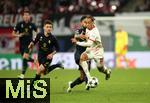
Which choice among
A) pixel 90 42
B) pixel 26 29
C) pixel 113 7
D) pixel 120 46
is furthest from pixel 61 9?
pixel 90 42

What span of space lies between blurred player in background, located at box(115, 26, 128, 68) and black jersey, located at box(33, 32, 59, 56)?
11215 mm

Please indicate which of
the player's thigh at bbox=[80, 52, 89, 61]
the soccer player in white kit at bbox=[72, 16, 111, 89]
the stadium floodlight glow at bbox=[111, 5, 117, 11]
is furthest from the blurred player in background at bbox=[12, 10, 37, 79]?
the stadium floodlight glow at bbox=[111, 5, 117, 11]

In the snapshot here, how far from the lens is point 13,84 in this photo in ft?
40.4

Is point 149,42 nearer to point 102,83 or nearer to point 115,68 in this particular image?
point 115,68

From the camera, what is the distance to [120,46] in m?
26.7

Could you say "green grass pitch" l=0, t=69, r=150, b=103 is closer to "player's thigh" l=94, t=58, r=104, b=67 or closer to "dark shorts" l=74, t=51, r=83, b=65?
"player's thigh" l=94, t=58, r=104, b=67

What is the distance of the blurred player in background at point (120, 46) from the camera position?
2661cm

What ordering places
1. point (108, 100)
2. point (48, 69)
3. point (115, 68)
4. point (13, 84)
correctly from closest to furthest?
point (13, 84) < point (108, 100) < point (48, 69) < point (115, 68)

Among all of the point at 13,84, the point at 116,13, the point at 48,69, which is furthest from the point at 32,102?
→ the point at 116,13

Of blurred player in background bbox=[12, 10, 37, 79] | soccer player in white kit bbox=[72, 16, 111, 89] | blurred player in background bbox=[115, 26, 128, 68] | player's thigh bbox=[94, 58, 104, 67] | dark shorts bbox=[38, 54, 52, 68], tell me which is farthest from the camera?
blurred player in background bbox=[115, 26, 128, 68]

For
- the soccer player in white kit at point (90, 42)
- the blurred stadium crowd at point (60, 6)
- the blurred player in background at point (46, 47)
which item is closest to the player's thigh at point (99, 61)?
the soccer player in white kit at point (90, 42)

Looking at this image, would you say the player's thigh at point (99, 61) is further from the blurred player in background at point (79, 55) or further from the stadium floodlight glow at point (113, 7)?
the stadium floodlight glow at point (113, 7)

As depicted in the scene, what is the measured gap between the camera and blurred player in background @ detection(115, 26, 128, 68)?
26.6 m

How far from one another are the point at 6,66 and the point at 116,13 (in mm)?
5804
